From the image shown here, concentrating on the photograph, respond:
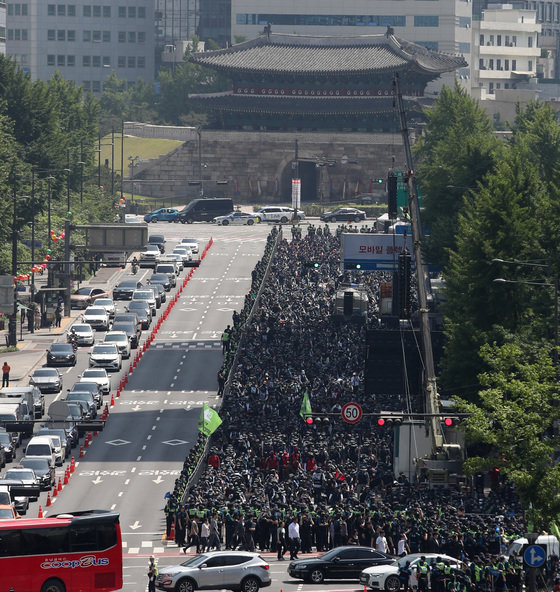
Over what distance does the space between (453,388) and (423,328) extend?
37.4 feet

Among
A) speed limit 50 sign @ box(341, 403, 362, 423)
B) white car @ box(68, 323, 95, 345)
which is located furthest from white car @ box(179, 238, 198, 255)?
speed limit 50 sign @ box(341, 403, 362, 423)

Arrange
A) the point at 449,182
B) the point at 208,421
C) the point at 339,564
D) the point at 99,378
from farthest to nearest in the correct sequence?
the point at 449,182 < the point at 99,378 < the point at 208,421 < the point at 339,564

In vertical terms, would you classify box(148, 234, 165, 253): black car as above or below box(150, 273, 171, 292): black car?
above

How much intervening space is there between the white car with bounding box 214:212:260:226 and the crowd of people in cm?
7286

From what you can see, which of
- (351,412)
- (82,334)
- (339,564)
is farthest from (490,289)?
(82,334)

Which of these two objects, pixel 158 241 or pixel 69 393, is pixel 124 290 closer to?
pixel 158 241

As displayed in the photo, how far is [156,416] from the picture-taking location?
83.9 m

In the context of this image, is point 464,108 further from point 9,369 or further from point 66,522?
point 66,522

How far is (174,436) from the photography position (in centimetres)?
7994

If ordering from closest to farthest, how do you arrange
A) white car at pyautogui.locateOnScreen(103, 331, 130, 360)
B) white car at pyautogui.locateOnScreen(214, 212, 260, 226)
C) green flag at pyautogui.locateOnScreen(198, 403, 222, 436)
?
1. green flag at pyautogui.locateOnScreen(198, 403, 222, 436)
2. white car at pyautogui.locateOnScreen(103, 331, 130, 360)
3. white car at pyautogui.locateOnScreen(214, 212, 260, 226)

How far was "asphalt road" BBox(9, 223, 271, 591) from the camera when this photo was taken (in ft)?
209

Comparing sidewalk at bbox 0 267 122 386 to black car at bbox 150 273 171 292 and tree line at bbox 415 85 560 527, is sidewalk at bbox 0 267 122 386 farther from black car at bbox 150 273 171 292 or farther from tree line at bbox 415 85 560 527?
tree line at bbox 415 85 560 527

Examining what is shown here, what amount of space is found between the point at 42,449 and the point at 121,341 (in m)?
27.8

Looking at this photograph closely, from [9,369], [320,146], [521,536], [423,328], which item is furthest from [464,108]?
[521,536]
